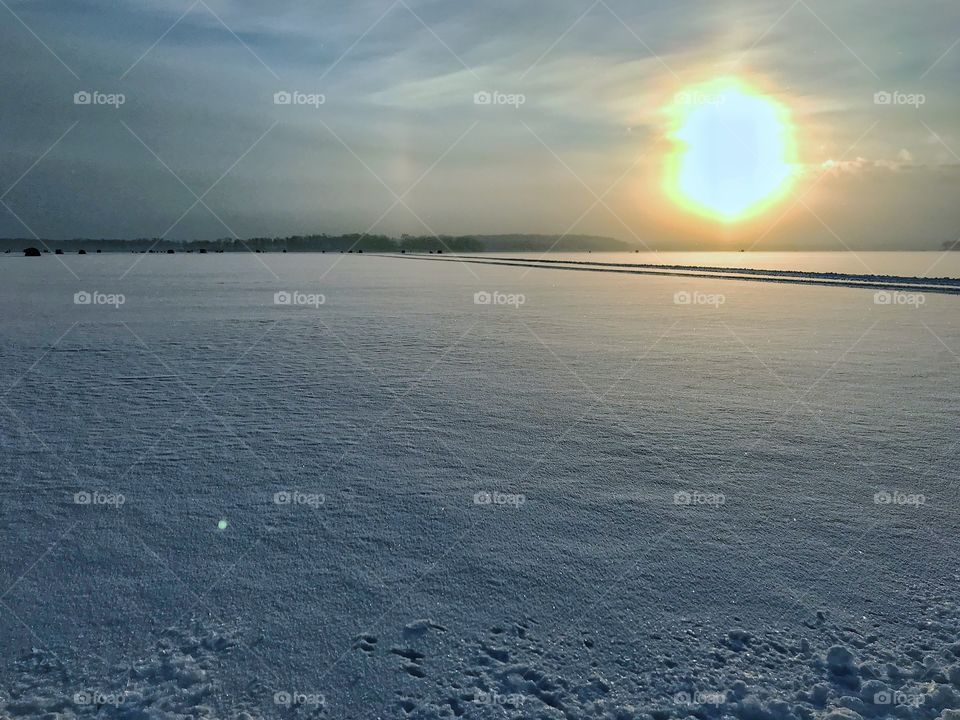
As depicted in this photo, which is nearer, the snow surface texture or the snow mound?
the snow mound

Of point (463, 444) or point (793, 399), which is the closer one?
point (463, 444)

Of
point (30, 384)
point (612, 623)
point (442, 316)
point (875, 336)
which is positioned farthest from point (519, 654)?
point (442, 316)

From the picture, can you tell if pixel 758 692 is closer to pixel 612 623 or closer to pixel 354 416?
pixel 612 623

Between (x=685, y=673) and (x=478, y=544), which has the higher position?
(x=478, y=544)

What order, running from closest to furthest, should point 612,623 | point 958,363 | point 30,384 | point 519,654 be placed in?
point 519,654, point 612,623, point 30,384, point 958,363

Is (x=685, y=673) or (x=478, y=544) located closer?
(x=685, y=673)

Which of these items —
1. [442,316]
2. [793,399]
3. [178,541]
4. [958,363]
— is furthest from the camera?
[442,316]

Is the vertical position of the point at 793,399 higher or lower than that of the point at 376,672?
higher

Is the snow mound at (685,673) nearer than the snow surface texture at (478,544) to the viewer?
Yes
